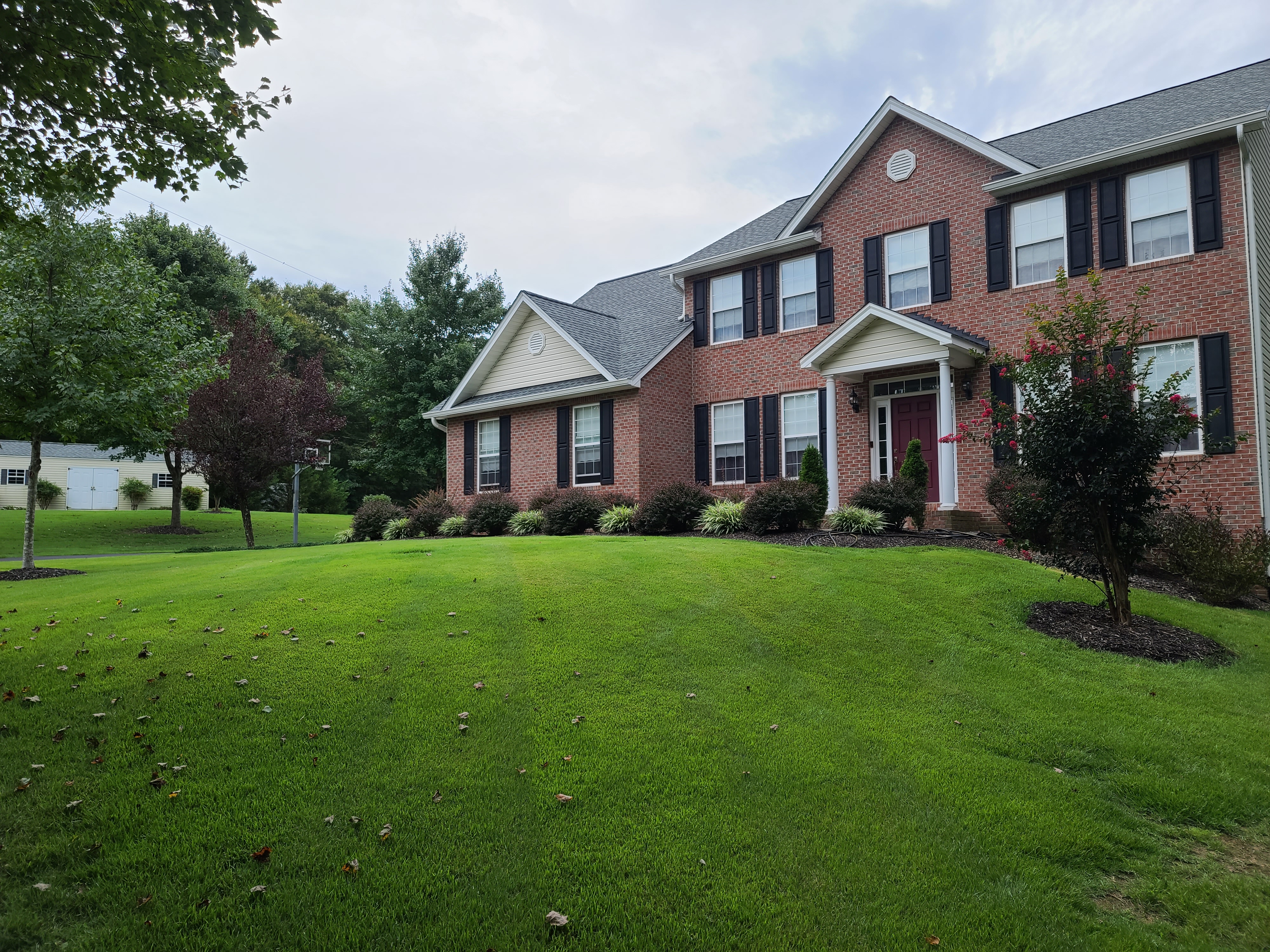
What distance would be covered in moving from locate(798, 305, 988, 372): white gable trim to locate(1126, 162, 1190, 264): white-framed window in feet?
9.81

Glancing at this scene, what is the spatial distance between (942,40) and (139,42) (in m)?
12.4

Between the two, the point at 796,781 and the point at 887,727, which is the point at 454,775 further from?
the point at 887,727

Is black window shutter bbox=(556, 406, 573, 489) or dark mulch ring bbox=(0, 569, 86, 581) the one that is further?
black window shutter bbox=(556, 406, 573, 489)

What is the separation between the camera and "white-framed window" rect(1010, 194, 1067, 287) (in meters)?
13.7

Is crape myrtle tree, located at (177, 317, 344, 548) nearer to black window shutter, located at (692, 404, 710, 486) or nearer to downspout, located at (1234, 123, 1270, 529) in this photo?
black window shutter, located at (692, 404, 710, 486)

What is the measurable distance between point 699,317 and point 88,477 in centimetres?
3518

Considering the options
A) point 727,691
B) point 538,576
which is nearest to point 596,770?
point 727,691

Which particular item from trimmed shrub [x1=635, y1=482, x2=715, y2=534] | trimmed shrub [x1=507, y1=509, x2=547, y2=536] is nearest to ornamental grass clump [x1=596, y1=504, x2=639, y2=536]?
trimmed shrub [x1=635, y1=482, x2=715, y2=534]

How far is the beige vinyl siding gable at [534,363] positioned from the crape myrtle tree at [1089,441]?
11278mm

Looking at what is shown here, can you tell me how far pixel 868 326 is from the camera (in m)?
14.7

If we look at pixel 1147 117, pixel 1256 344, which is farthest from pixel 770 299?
pixel 1256 344

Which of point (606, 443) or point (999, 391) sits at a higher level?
point (999, 391)

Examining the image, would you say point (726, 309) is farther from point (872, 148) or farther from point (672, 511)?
point (672, 511)

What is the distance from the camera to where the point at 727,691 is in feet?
18.5
